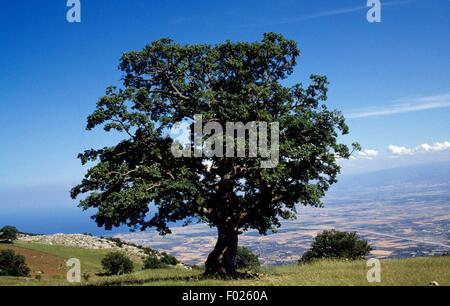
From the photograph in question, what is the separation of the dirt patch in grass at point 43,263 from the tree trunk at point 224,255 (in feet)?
109

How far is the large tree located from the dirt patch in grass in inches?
1332

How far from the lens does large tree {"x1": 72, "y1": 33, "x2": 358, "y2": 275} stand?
22047 mm

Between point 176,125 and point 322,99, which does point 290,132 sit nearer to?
point 322,99

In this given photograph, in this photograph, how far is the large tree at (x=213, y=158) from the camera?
2205cm

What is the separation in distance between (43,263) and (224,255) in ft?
149

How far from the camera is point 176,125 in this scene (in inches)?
957

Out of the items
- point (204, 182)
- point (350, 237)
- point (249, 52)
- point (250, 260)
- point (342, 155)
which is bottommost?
point (250, 260)

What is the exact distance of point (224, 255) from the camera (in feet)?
82.2

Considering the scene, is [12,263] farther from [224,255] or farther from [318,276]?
[318,276]

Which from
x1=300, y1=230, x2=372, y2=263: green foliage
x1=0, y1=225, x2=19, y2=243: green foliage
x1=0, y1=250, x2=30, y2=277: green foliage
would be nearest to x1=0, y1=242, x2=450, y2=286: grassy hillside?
x1=0, y1=250, x2=30, y2=277: green foliage

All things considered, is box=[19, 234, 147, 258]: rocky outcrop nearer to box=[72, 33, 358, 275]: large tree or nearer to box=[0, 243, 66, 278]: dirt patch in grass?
box=[0, 243, 66, 278]: dirt patch in grass
